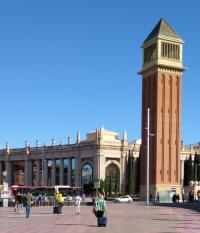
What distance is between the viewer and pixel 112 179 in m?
109

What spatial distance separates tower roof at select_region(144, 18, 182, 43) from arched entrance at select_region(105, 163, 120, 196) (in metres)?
32.2

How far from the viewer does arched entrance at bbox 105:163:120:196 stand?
106 m

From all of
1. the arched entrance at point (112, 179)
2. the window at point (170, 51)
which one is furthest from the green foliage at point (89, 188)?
the window at point (170, 51)

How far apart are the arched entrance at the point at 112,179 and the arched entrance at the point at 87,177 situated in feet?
11.6

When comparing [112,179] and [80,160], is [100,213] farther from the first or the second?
[80,160]

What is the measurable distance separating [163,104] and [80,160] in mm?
Answer: 32675

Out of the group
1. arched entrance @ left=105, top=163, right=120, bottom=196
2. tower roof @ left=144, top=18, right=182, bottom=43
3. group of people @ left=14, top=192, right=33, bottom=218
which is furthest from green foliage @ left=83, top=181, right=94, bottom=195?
group of people @ left=14, top=192, right=33, bottom=218

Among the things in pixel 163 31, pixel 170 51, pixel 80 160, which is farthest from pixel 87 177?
pixel 163 31

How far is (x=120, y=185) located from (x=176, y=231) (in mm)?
87934

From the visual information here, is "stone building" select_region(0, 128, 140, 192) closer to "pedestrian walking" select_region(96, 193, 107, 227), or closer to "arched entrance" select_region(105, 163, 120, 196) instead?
"arched entrance" select_region(105, 163, 120, 196)

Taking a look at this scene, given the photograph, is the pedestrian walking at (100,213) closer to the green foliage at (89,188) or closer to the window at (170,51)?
the window at (170,51)

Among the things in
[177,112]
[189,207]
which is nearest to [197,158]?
[177,112]

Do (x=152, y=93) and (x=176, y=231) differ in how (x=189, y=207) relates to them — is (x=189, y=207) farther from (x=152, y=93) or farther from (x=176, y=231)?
(x=152, y=93)

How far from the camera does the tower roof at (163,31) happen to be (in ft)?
279
